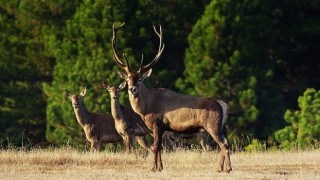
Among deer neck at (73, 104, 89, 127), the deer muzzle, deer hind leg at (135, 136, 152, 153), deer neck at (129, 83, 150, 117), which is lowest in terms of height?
deer hind leg at (135, 136, 152, 153)

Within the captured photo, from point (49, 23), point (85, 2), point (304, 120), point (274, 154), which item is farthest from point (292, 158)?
point (49, 23)

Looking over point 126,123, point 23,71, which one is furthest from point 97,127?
point 23,71

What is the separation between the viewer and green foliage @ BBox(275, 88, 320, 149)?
29953 mm

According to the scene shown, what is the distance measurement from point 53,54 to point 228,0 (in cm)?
682

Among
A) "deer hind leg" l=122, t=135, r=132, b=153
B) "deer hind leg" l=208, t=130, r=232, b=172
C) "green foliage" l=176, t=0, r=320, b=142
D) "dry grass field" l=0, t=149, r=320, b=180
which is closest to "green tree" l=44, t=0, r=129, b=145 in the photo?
"green foliage" l=176, t=0, r=320, b=142

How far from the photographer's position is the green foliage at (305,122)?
30.0 meters

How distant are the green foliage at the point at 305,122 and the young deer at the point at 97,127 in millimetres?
5726

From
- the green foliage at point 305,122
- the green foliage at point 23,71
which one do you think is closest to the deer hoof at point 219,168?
the green foliage at point 305,122

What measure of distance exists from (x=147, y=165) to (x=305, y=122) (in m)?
10.4

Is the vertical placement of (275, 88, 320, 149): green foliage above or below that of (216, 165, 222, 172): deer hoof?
above

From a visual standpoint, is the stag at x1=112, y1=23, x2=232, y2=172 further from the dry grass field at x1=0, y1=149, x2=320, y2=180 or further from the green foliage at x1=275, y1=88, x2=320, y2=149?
the green foliage at x1=275, y1=88, x2=320, y2=149

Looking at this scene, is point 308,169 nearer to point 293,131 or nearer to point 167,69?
point 293,131

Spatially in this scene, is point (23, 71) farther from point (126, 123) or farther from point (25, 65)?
point (126, 123)

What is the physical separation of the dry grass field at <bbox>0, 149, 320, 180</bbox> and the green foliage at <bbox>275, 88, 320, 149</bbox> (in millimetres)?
A: 6651
